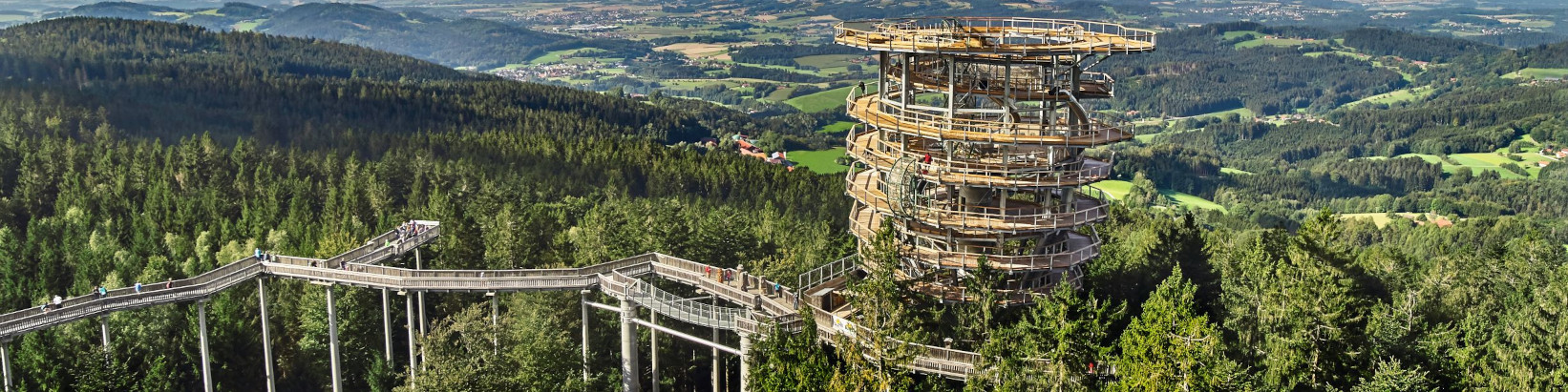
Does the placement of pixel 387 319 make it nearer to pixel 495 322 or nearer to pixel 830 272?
pixel 495 322

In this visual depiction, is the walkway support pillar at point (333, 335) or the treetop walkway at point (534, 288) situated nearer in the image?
the treetop walkway at point (534, 288)

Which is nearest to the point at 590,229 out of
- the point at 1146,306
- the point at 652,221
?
the point at 652,221

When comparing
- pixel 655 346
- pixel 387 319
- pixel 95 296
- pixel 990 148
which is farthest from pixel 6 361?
pixel 990 148

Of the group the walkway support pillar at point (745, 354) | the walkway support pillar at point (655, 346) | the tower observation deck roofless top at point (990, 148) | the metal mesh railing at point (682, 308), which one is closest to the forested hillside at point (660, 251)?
the tower observation deck roofless top at point (990, 148)

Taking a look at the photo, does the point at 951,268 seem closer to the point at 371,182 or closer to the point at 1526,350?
the point at 1526,350

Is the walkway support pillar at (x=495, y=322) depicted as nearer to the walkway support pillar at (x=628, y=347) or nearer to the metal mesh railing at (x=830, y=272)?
the walkway support pillar at (x=628, y=347)

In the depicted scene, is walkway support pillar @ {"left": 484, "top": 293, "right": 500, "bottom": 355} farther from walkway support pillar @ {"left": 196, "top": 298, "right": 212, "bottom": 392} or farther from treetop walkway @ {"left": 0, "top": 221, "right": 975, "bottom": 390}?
walkway support pillar @ {"left": 196, "top": 298, "right": 212, "bottom": 392}

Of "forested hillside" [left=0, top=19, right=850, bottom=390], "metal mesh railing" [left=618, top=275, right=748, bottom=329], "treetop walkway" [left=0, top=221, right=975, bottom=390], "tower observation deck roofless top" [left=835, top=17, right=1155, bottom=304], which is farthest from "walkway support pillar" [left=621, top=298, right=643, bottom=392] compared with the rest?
"tower observation deck roofless top" [left=835, top=17, right=1155, bottom=304]
